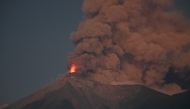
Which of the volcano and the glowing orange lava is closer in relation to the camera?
the glowing orange lava

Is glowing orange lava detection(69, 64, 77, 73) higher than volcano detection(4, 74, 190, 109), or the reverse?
glowing orange lava detection(69, 64, 77, 73)

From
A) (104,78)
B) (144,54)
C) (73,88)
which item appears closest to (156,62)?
(144,54)

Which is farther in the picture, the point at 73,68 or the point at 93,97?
the point at 93,97

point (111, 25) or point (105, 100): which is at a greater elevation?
point (111, 25)

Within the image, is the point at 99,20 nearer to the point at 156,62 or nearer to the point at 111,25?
the point at 111,25

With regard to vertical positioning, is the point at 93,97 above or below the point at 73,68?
below

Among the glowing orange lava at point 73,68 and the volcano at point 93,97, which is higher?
the glowing orange lava at point 73,68

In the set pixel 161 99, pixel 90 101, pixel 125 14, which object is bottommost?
pixel 161 99
